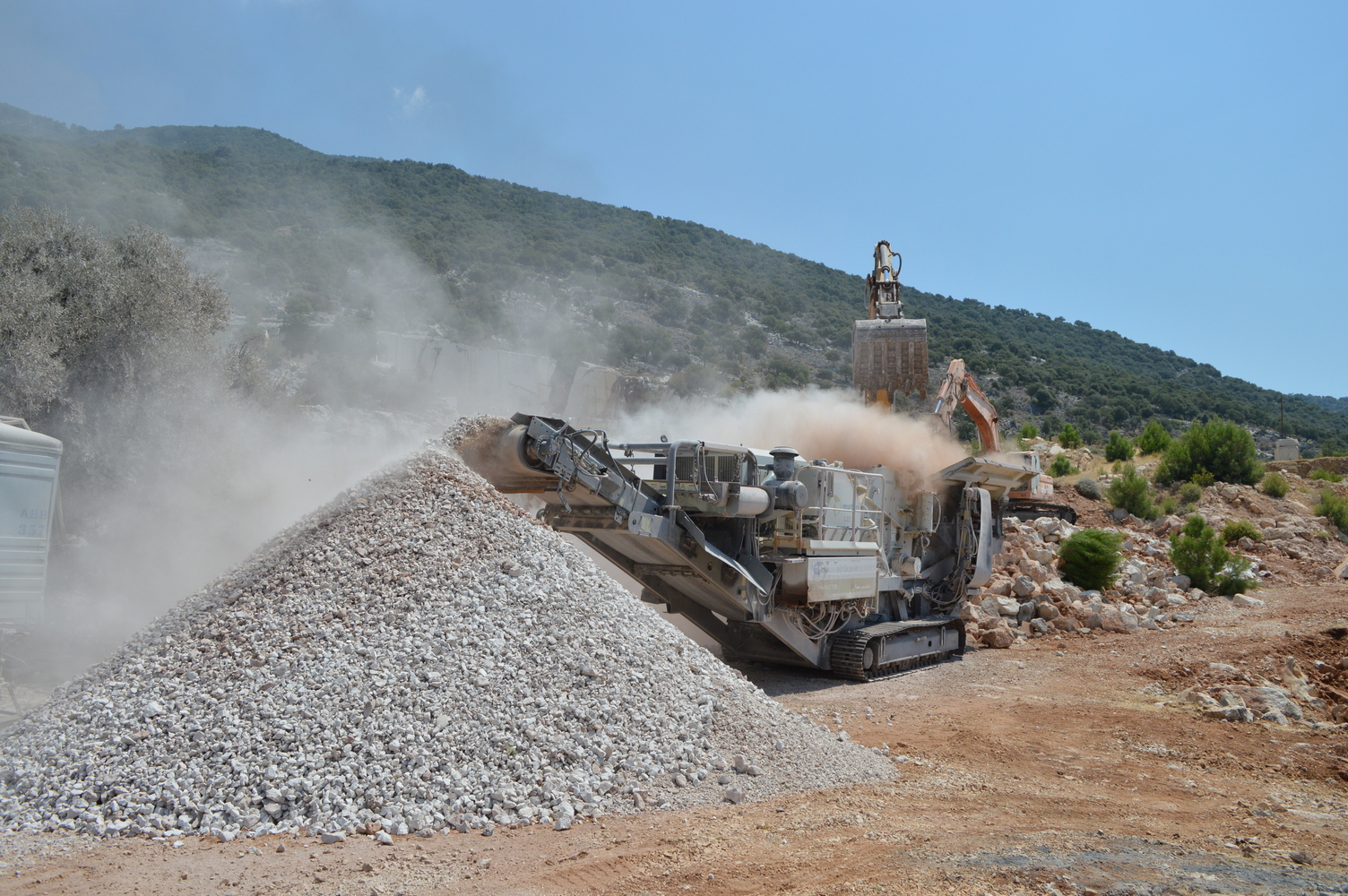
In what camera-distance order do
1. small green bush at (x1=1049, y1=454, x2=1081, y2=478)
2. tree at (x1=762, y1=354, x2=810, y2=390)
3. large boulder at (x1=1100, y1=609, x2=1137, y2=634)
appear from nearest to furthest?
large boulder at (x1=1100, y1=609, x2=1137, y2=634) → small green bush at (x1=1049, y1=454, x2=1081, y2=478) → tree at (x1=762, y1=354, x2=810, y2=390)

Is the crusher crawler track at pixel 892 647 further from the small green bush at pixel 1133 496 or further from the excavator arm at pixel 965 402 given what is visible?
the small green bush at pixel 1133 496

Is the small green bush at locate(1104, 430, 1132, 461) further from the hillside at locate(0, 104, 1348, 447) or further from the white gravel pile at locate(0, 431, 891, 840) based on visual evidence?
the white gravel pile at locate(0, 431, 891, 840)

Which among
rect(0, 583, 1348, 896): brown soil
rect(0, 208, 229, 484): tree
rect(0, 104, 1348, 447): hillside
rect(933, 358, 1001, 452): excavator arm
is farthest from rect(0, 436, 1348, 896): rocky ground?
rect(0, 104, 1348, 447): hillside

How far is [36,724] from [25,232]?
1142 cm

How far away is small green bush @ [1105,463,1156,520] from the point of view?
2759 cm

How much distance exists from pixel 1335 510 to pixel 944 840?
29533 mm

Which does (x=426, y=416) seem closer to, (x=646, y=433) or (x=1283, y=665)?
(x=646, y=433)

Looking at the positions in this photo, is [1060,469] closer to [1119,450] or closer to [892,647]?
[1119,450]

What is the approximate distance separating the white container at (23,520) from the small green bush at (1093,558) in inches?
679

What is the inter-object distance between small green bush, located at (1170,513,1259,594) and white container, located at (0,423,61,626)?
68.6ft

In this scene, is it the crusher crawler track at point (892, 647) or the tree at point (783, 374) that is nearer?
the crusher crawler track at point (892, 647)

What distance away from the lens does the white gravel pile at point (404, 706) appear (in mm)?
5195

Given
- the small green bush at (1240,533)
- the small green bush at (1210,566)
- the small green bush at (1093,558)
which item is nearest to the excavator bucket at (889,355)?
the small green bush at (1093,558)

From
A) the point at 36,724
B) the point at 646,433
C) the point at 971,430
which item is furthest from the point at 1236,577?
the point at 971,430
